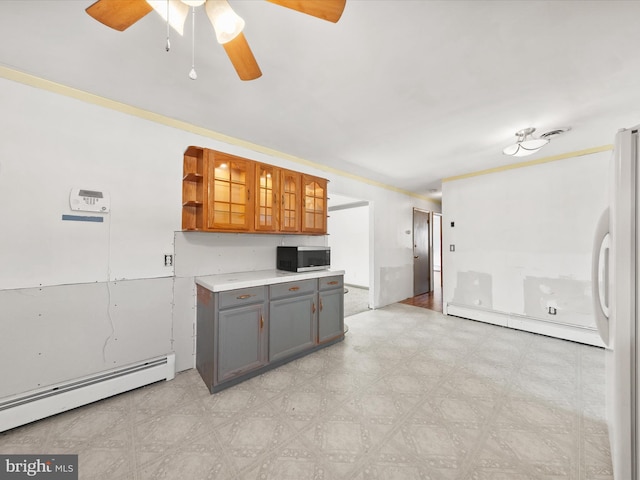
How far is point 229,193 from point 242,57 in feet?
4.66

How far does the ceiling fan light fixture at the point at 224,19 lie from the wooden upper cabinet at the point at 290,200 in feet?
5.77

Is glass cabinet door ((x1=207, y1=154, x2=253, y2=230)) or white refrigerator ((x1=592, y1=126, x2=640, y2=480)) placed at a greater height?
glass cabinet door ((x1=207, y1=154, x2=253, y2=230))

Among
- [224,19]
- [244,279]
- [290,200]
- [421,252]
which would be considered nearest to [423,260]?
[421,252]

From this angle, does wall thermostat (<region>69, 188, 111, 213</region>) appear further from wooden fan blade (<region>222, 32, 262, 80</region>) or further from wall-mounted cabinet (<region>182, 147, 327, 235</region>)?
wooden fan blade (<region>222, 32, 262, 80</region>)

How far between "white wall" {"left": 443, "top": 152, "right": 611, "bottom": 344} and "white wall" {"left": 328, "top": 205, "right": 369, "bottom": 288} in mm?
2281

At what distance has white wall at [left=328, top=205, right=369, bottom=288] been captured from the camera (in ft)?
21.2

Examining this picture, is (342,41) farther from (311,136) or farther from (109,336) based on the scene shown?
(109,336)

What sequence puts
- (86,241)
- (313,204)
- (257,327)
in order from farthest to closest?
(313,204) < (257,327) < (86,241)

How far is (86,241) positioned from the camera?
1.99 metres

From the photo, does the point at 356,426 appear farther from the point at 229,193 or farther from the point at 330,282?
the point at 229,193

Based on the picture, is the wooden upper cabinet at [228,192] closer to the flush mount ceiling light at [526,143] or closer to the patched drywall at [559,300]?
the flush mount ceiling light at [526,143]

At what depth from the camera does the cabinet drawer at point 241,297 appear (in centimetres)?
211

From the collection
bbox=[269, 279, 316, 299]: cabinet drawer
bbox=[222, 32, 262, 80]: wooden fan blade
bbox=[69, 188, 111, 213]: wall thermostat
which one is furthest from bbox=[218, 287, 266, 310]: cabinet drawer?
bbox=[222, 32, 262, 80]: wooden fan blade

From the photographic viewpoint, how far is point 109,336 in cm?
205
